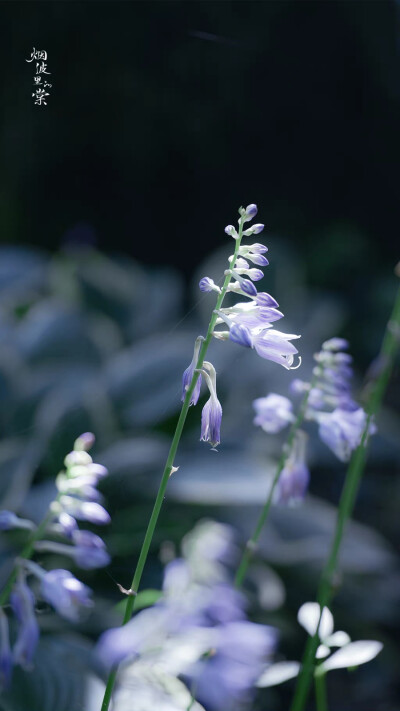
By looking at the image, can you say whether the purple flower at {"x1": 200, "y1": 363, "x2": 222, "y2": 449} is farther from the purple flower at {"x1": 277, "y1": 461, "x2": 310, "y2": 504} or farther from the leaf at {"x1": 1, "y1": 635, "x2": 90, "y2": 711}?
the leaf at {"x1": 1, "y1": 635, "x2": 90, "y2": 711}

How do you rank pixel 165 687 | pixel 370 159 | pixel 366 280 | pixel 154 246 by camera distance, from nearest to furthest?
pixel 165 687, pixel 370 159, pixel 154 246, pixel 366 280

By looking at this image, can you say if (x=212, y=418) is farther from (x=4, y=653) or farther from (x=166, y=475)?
(x=4, y=653)

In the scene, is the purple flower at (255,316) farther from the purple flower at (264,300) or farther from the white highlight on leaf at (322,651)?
the white highlight on leaf at (322,651)

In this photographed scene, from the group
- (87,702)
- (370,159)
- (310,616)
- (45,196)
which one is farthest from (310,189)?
(87,702)

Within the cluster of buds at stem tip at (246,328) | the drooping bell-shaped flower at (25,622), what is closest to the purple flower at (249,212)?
the cluster of buds at stem tip at (246,328)

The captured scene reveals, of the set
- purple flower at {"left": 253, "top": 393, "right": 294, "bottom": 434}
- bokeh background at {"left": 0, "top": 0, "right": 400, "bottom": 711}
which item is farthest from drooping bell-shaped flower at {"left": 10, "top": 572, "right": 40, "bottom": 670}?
purple flower at {"left": 253, "top": 393, "right": 294, "bottom": 434}

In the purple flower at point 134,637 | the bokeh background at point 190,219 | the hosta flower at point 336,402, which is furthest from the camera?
the bokeh background at point 190,219

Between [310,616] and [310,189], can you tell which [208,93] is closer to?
[310,189]
